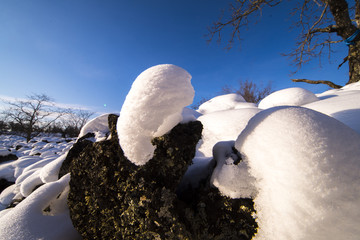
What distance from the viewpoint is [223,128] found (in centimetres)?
196

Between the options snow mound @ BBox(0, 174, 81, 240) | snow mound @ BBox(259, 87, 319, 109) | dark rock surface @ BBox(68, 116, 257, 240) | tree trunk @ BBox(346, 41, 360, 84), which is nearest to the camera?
dark rock surface @ BBox(68, 116, 257, 240)

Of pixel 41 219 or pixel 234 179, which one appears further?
pixel 41 219

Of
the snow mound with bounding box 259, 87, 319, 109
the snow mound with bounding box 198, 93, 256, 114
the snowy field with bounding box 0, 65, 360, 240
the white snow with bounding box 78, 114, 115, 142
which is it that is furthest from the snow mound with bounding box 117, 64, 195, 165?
the snow mound with bounding box 198, 93, 256, 114

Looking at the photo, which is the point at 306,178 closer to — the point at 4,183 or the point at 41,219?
the point at 41,219

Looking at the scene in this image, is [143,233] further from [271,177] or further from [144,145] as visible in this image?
[271,177]

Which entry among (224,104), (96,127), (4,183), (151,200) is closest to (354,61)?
(224,104)

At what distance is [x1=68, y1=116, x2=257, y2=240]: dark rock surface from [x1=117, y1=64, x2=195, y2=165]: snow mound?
0.05 m

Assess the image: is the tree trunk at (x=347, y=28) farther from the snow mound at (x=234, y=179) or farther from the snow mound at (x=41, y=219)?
the snow mound at (x=41, y=219)

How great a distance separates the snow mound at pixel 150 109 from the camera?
691 mm

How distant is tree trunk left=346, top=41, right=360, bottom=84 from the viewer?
139 inches

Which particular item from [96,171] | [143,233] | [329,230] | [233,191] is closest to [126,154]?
[96,171]

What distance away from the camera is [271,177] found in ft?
1.98

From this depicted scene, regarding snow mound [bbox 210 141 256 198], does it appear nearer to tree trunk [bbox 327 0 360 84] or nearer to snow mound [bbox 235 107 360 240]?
snow mound [bbox 235 107 360 240]

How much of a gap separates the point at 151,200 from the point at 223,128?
1513 mm
